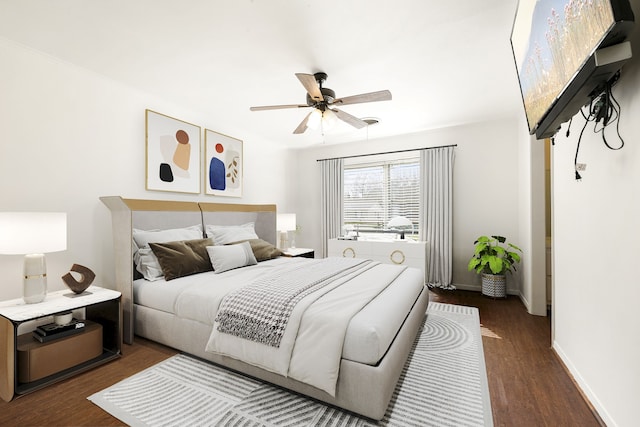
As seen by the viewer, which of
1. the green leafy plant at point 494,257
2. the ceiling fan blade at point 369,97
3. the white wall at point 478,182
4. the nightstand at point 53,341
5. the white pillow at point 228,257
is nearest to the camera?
the nightstand at point 53,341

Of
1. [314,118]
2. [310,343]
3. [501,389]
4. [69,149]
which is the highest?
[314,118]

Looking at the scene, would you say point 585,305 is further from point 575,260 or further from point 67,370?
point 67,370

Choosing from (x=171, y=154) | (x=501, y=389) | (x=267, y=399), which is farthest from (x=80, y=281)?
(x=501, y=389)

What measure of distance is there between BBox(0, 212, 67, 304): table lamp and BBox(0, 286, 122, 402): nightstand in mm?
144

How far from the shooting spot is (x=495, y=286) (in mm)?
3918

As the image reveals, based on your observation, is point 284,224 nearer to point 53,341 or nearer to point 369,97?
point 369,97

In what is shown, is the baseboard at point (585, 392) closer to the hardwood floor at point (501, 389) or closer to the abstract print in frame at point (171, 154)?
the hardwood floor at point (501, 389)

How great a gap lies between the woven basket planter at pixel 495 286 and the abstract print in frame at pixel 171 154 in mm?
4167

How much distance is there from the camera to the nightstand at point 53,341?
180 cm

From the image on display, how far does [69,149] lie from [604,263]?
13.5ft

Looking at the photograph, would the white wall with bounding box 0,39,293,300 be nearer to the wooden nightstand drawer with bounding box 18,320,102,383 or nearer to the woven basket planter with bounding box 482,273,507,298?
the wooden nightstand drawer with bounding box 18,320,102,383

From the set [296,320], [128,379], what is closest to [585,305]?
[296,320]

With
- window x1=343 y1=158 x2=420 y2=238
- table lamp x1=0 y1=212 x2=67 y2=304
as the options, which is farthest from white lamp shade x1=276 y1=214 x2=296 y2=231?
table lamp x1=0 y1=212 x2=67 y2=304

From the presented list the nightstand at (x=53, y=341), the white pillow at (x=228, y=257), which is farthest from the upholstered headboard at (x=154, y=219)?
the white pillow at (x=228, y=257)
